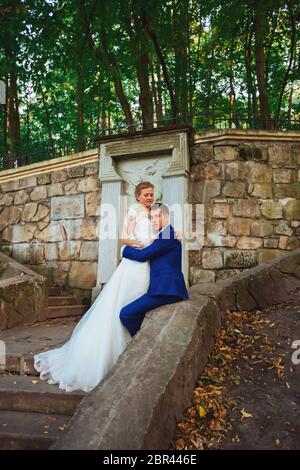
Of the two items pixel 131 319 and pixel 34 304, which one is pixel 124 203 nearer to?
pixel 34 304

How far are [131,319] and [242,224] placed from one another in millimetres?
3486

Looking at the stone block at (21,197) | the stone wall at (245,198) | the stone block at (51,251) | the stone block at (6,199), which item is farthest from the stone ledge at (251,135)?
the stone block at (6,199)

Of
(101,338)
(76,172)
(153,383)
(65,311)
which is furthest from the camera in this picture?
(76,172)

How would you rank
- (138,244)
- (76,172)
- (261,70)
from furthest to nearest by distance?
1. (261,70)
2. (76,172)
3. (138,244)

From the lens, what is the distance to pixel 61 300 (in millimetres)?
6434

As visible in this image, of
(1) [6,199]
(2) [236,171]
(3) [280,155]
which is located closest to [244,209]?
(2) [236,171]

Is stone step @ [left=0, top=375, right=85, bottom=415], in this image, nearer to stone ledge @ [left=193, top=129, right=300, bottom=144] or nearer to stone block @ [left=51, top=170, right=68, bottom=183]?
stone ledge @ [left=193, top=129, right=300, bottom=144]

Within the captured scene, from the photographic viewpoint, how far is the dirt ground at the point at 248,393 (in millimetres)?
2162

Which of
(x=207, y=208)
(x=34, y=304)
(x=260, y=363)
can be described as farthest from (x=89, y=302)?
(x=260, y=363)

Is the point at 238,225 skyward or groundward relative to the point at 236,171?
groundward

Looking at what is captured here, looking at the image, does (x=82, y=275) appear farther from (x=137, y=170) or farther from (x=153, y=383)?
(x=153, y=383)

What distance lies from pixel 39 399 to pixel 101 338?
647 mm

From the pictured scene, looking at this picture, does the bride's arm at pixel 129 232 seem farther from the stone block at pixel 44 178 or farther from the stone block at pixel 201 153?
the stone block at pixel 44 178

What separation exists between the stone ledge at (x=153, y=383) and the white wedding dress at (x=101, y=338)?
1.04 ft
